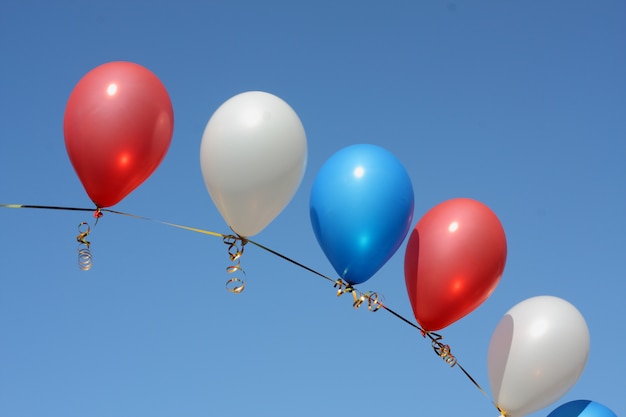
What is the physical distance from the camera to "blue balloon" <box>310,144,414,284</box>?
6855 millimetres

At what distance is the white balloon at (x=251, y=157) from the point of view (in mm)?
6488

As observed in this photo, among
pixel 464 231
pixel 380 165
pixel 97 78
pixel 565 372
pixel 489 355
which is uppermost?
pixel 97 78

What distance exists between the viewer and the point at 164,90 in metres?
6.73

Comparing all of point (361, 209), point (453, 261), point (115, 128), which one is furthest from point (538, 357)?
point (115, 128)

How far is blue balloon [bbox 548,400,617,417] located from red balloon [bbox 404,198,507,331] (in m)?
1.35

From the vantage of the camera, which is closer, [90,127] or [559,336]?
[90,127]

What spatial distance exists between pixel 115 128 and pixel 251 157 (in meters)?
1.04

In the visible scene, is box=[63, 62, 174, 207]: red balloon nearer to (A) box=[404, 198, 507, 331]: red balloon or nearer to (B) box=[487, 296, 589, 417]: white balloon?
(A) box=[404, 198, 507, 331]: red balloon

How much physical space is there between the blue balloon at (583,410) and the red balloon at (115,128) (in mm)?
4318

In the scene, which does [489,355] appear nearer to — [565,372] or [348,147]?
[565,372]

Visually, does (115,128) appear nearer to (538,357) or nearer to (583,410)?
(538,357)

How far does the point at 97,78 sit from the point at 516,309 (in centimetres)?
429

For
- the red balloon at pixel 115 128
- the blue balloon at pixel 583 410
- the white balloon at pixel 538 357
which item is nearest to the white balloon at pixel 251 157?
the red balloon at pixel 115 128

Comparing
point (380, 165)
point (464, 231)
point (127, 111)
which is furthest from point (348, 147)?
point (127, 111)
